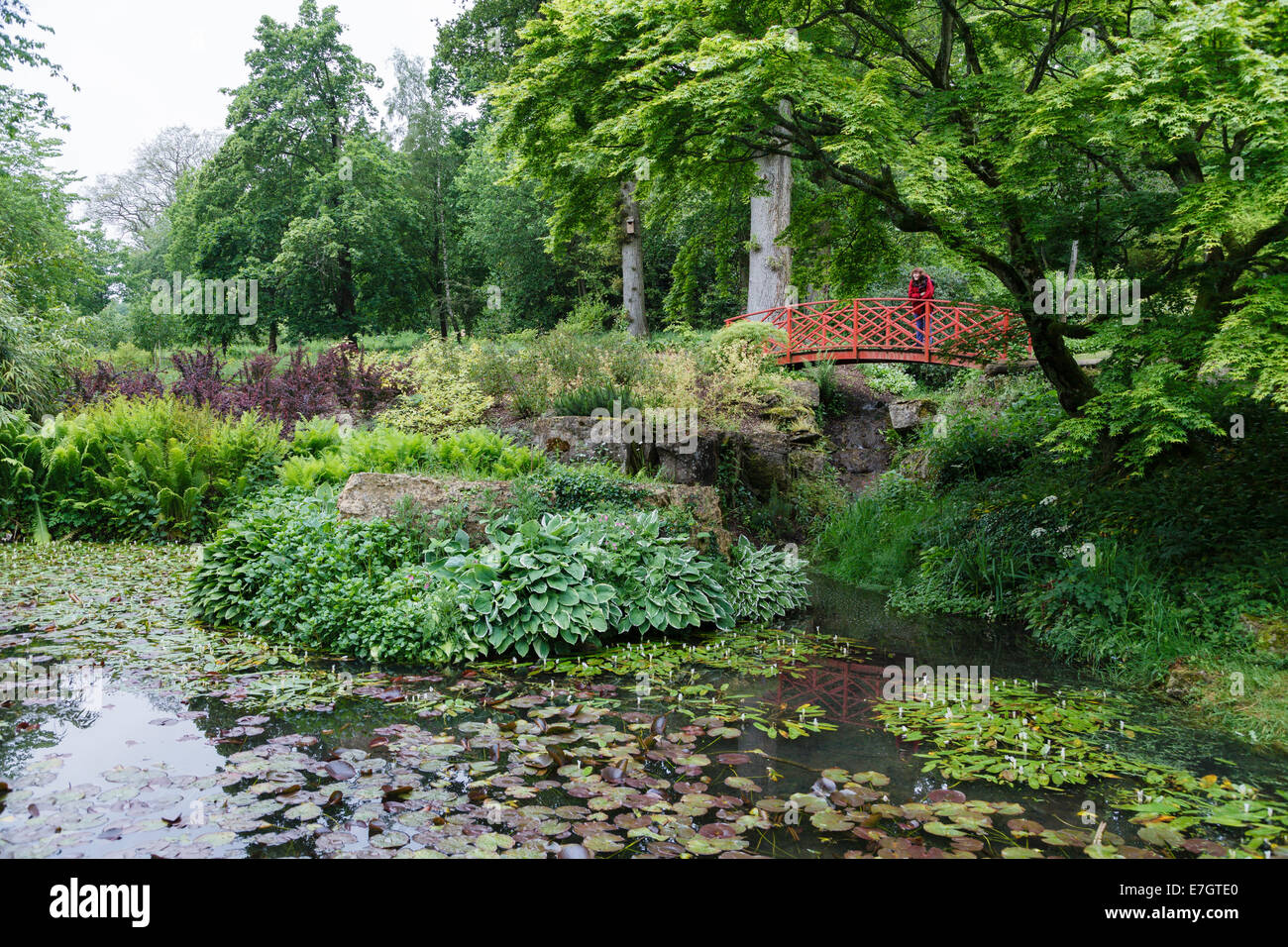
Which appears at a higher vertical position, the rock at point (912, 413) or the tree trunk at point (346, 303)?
the tree trunk at point (346, 303)

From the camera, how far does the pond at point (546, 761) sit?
297 cm

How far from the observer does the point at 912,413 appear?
1327 cm

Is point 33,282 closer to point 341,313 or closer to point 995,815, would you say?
point 341,313

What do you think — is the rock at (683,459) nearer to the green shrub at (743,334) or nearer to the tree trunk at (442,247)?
the green shrub at (743,334)

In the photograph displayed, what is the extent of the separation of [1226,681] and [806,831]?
373 centimetres

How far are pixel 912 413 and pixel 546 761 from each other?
11121 millimetres

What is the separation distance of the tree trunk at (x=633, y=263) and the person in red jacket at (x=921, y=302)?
268 inches

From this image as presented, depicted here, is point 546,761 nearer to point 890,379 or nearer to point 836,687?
point 836,687

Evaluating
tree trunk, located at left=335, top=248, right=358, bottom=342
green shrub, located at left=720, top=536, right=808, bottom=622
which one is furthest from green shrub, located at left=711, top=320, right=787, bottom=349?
tree trunk, located at left=335, top=248, right=358, bottom=342

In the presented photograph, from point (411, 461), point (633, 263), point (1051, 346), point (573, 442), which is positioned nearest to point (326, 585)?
point (411, 461)

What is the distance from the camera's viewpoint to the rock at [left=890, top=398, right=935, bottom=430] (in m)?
13.2

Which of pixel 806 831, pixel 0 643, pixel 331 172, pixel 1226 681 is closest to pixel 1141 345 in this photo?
pixel 1226 681

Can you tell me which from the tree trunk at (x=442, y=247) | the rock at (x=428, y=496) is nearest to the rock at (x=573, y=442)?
the rock at (x=428, y=496)

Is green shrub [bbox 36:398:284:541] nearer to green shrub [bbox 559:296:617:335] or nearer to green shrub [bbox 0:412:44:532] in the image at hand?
green shrub [bbox 0:412:44:532]
